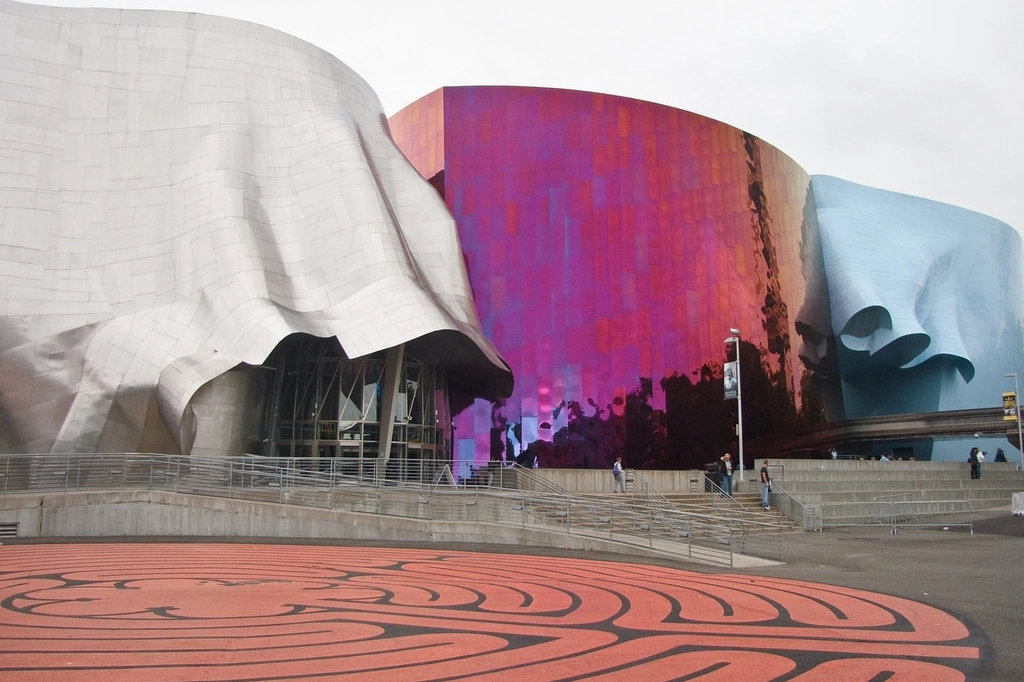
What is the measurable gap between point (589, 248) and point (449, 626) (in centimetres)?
2785

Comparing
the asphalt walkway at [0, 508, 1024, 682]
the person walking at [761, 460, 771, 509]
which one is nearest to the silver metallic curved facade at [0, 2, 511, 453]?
the asphalt walkway at [0, 508, 1024, 682]

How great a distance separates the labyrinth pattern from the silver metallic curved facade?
38.7 feet

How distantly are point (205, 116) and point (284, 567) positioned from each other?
839 inches

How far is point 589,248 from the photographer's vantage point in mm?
35469

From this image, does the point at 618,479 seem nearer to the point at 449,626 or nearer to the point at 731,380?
the point at 731,380

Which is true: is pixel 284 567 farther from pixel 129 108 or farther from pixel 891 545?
pixel 129 108

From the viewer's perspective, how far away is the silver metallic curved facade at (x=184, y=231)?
25.1 metres

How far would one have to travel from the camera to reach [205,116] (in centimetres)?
3011

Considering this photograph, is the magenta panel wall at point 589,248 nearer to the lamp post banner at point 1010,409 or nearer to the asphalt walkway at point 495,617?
the lamp post banner at point 1010,409

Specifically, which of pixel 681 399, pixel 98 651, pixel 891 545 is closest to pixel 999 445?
pixel 681 399

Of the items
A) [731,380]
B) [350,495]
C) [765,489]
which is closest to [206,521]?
[350,495]

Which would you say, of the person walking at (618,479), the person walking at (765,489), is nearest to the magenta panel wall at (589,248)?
the person walking at (618,479)

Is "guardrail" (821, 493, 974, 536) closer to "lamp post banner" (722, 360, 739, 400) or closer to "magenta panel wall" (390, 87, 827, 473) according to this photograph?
"lamp post banner" (722, 360, 739, 400)

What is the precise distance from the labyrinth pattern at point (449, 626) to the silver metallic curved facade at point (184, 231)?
11799mm
